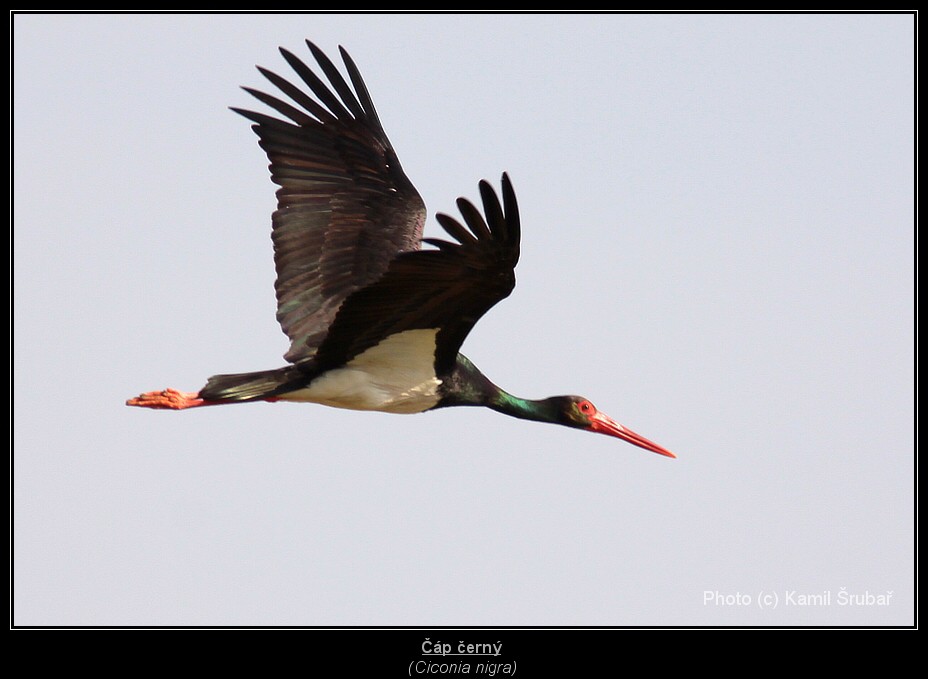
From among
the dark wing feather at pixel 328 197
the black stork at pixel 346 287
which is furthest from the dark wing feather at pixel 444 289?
the dark wing feather at pixel 328 197

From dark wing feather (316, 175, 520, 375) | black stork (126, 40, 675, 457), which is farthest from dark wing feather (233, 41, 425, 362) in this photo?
dark wing feather (316, 175, 520, 375)

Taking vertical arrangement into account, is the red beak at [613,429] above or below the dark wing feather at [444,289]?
below

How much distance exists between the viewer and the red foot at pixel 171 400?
36.1ft

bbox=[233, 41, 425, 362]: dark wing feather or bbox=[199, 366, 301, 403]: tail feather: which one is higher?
bbox=[233, 41, 425, 362]: dark wing feather

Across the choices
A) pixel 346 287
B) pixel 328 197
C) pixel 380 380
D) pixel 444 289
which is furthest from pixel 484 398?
pixel 444 289

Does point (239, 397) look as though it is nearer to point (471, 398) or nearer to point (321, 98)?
point (471, 398)

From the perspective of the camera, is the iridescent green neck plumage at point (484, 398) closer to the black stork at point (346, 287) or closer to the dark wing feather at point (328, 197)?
the black stork at point (346, 287)

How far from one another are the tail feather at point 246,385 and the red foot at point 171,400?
1.19ft

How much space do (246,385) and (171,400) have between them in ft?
2.75

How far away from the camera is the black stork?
10.4 meters

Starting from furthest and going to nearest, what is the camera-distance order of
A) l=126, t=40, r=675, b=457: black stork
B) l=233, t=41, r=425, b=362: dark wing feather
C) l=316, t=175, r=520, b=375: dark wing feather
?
l=233, t=41, r=425, b=362: dark wing feather, l=126, t=40, r=675, b=457: black stork, l=316, t=175, r=520, b=375: dark wing feather

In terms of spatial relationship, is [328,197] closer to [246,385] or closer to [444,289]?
[246,385]

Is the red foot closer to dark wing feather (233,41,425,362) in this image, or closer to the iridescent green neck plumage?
dark wing feather (233,41,425,362)
